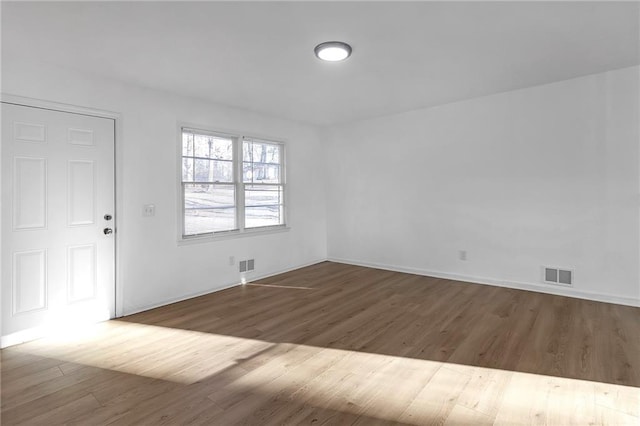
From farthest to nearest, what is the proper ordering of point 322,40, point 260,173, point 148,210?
point 260,173 < point 148,210 < point 322,40

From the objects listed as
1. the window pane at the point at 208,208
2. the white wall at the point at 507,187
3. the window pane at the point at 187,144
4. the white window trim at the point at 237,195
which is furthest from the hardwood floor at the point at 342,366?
the window pane at the point at 187,144

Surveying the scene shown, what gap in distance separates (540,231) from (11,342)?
574cm

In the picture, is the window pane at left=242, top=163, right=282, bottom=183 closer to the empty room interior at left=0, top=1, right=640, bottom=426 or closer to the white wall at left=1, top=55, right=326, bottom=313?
the empty room interior at left=0, top=1, right=640, bottom=426

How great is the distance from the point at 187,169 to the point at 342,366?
3.13 metres

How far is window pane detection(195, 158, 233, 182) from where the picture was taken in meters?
4.45

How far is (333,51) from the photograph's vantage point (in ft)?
9.62

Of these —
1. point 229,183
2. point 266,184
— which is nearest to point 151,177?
point 229,183

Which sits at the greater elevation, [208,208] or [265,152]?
[265,152]

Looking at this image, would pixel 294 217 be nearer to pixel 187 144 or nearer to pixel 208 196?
pixel 208 196

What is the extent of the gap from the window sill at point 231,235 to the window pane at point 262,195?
0.41 metres

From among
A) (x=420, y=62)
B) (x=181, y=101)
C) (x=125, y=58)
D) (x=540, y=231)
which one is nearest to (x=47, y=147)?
(x=125, y=58)

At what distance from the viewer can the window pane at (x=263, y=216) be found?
5.09 m

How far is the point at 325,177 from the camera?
6395 millimetres

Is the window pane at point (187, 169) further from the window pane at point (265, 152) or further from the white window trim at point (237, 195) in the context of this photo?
the window pane at point (265, 152)
